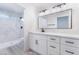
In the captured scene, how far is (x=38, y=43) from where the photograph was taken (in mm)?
2906

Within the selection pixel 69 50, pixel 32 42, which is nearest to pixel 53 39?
pixel 69 50

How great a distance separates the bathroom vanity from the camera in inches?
68.2

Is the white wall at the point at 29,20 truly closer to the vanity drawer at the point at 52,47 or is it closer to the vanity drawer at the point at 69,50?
the vanity drawer at the point at 52,47

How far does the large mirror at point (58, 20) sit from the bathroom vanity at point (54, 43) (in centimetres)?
56

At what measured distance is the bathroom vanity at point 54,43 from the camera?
5.68ft

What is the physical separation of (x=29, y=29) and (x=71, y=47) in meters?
2.07

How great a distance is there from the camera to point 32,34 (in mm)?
3230

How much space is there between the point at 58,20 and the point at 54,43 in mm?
887

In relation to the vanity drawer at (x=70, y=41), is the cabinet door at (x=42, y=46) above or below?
below

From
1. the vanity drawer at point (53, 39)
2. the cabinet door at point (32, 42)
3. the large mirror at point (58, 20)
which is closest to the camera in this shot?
the vanity drawer at point (53, 39)

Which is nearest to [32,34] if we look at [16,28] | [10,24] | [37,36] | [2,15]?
[37,36]

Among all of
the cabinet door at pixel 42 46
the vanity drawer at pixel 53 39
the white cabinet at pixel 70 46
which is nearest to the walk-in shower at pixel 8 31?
the cabinet door at pixel 42 46

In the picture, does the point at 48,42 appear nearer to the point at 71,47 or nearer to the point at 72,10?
the point at 71,47

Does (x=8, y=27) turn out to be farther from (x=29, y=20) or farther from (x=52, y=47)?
(x=52, y=47)
